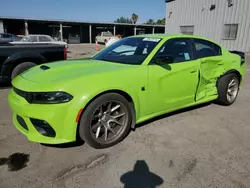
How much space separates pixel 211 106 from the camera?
462cm

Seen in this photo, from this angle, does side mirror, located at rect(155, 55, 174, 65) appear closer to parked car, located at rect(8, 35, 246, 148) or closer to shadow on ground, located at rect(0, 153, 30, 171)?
parked car, located at rect(8, 35, 246, 148)

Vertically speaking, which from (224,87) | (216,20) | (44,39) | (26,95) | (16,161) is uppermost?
(216,20)

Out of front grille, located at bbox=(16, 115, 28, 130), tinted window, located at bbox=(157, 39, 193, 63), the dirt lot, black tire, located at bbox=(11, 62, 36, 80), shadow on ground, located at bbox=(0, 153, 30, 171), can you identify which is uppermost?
tinted window, located at bbox=(157, 39, 193, 63)

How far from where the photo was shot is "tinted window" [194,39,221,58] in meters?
3.88

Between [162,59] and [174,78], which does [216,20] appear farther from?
[162,59]

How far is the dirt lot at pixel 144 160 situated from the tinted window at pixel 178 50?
1141 millimetres

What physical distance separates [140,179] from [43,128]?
51.5 inches

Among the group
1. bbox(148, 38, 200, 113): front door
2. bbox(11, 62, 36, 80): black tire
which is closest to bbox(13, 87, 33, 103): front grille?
bbox(148, 38, 200, 113): front door

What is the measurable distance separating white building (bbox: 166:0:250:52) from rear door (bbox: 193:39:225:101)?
1391cm

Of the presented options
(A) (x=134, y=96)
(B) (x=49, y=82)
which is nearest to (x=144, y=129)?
(A) (x=134, y=96)

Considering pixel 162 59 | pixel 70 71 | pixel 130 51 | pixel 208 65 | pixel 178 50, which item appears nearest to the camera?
pixel 70 71

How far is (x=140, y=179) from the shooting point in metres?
2.31

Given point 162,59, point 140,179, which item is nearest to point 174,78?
point 162,59

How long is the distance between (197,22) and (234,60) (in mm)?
17011
